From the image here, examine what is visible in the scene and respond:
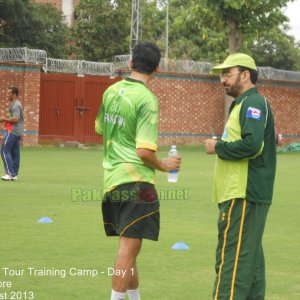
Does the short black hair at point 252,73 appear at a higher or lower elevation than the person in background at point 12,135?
higher

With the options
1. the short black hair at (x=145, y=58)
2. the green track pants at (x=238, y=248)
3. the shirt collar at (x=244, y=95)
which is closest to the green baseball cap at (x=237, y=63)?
the shirt collar at (x=244, y=95)

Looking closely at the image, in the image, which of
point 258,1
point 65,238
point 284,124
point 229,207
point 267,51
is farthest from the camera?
point 267,51

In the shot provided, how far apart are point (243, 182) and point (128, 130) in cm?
98

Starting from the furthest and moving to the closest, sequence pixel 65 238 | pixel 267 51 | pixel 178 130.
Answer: pixel 267 51, pixel 178 130, pixel 65 238

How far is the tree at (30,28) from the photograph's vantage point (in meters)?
38.6

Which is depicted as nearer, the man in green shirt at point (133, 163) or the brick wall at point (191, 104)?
the man in green shirt at point (133, 163)

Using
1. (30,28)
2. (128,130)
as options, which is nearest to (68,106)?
(30,28)

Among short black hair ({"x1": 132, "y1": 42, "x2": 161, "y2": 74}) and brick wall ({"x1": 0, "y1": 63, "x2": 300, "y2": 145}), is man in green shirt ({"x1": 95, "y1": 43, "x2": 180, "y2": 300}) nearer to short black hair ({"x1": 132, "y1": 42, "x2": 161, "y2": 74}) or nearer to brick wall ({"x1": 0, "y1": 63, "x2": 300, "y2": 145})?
short black hair ({"x1": 132, "y1": 42, "x2": 161, "y2": 74})

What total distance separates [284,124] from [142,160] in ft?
109

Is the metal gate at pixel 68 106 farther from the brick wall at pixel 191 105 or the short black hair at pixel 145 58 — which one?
the short black hair at pixel 145 58

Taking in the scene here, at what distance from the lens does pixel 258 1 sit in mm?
32750

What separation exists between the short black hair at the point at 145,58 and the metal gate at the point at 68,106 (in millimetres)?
26063

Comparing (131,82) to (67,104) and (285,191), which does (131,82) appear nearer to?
(285,191)

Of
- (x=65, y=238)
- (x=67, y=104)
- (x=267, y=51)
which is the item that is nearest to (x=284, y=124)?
(x=67, y=104)
